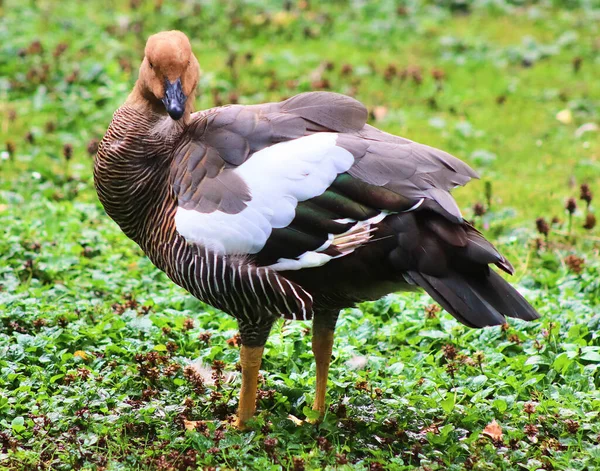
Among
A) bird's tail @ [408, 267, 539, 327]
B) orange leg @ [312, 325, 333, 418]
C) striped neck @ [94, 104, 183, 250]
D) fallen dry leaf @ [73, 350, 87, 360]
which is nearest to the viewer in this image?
bird's tail @ [408, 267, 539, 327]

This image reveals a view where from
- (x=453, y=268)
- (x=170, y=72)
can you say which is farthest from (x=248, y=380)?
(x=170, y=72)

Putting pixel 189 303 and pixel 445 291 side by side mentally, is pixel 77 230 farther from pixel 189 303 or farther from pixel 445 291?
pixel 445 291

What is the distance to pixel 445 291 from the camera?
13.1 feet

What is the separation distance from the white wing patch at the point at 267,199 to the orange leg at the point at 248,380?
60 cm

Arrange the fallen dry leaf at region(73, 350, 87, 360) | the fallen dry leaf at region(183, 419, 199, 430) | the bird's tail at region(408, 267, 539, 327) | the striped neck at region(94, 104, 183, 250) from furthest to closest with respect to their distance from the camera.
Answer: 1. the fallen dry leaf at region(73, 350, 87, 360)
2. the striped neck at region(94, 104, 183, 250)
3. the fallen dry leaf at region(183, 419, 199, 430)
4. the bird's tail at region(408, 267, 539, 327)

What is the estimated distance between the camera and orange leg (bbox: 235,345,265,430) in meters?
4.35

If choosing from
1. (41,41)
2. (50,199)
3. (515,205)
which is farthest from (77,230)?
(41,41)

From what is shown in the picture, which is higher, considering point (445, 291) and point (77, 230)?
point (445, 291)

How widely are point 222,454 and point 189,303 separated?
1.75 meters

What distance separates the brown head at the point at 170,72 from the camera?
168 inches

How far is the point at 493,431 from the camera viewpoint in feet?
13.8

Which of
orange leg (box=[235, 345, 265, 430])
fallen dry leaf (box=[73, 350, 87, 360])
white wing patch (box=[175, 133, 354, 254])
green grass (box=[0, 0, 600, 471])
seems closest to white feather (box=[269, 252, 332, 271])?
white wing patch (box=[175, 133, 354, 254])

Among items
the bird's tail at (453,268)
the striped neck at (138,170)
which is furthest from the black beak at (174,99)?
the bird's tail at (453,268)

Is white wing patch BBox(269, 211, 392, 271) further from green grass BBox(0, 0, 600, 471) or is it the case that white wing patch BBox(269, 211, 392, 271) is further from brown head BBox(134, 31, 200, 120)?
brown head BBox(134, 31, 200, 120)
